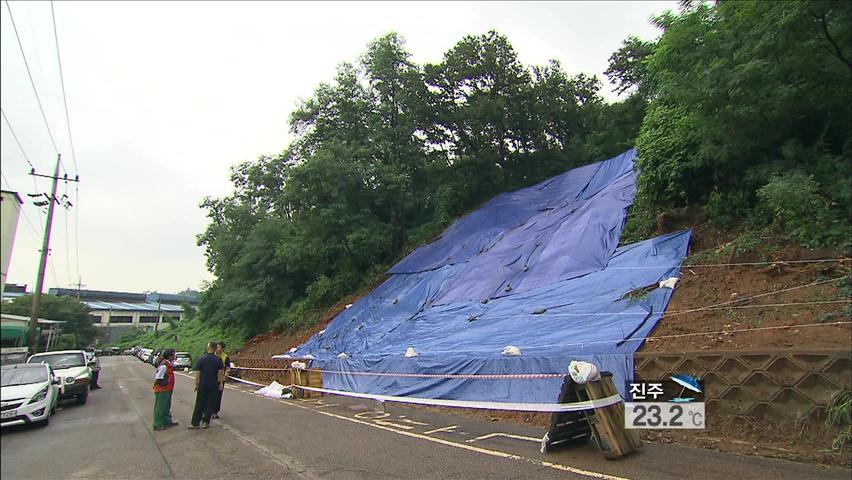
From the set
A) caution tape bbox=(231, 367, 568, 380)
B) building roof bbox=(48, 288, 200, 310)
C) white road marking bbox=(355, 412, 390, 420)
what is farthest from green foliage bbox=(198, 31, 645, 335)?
building roof bbox=(48, 288, 200, 310)

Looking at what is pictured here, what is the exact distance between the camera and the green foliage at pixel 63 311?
2.79 m

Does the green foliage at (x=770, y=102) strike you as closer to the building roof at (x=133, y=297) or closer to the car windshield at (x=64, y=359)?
the car windshield at (x=64, y=359)

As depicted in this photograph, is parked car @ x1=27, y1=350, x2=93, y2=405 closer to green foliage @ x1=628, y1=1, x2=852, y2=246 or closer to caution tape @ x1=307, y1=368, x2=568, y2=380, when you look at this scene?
caution tape @ x1=307, y1=368, x2=568, y2=380

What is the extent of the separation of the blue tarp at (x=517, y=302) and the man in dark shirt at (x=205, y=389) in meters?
4.39

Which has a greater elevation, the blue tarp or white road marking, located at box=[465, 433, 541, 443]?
the blue tarp

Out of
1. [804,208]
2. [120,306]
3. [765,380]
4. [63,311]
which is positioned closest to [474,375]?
[765,380]

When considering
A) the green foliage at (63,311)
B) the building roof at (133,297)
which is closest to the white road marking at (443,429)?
the green foliage at (63,311)

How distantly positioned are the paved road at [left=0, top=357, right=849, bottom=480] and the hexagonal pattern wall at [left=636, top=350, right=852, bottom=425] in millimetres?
871

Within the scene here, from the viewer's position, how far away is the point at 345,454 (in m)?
6.55

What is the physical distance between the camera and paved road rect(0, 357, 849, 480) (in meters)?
5.20

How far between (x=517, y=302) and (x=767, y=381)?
7.16m

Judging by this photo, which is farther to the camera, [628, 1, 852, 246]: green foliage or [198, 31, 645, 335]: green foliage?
[198, 31, 645, 335]: green foliage

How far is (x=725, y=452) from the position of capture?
5.61m

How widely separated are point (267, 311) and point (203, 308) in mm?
11335
